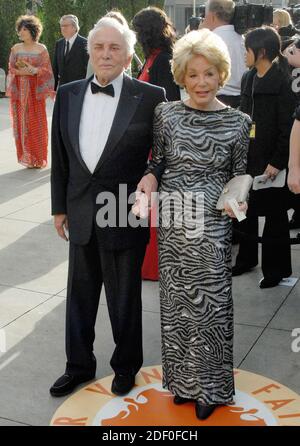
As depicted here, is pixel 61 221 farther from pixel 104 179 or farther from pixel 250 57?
pixel 250 57

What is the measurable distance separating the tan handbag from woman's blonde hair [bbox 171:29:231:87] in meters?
0.46

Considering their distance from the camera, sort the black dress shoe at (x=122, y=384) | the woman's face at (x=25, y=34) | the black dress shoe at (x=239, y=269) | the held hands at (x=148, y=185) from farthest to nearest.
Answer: the woman's face at (x=25, y=34) < the black dress shoe at (x=239, y=269) < the black dress shoe at (x=122, y=384) < the held hands at (x=148, y=185)

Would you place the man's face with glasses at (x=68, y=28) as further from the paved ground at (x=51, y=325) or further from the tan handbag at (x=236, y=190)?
the tan handbag at (x=236, y=190)

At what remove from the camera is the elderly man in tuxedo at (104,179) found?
2.99 meters

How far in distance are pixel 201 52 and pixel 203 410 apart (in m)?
1.67

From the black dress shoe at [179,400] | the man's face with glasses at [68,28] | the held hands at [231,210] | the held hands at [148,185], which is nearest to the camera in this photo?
the held hands at [231,210]

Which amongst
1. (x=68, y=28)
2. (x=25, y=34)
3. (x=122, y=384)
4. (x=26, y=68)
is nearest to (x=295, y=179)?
(x=122, y=384)

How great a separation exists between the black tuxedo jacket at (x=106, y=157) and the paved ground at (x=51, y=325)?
888 millimetres

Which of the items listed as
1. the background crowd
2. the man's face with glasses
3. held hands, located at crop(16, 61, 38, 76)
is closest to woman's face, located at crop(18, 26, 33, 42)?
held hands, located at crop(16, 61, 38, 76)

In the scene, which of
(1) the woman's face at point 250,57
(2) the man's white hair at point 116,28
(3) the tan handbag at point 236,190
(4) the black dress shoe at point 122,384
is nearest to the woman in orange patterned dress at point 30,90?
(1) the woman's face at point 250,57

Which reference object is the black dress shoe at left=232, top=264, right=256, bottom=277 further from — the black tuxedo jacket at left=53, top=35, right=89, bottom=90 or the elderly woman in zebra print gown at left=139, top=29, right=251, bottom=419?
the black tuxedo jacket at left=53, top=35, right=89, bottom=90

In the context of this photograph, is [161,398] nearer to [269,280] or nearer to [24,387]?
[24,387]

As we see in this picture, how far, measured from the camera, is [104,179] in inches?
119

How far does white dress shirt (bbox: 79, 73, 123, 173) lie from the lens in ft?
9.88
